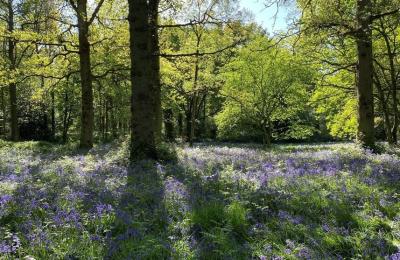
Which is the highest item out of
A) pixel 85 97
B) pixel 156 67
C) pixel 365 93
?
pixel 156 67

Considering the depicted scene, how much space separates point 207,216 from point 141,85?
6.81 meters

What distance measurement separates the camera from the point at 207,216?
5.09 meters

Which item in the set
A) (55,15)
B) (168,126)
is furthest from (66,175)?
(168,126)

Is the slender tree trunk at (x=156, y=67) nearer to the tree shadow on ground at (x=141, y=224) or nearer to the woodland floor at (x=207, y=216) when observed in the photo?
the woodland floor at (x=207, y=216)

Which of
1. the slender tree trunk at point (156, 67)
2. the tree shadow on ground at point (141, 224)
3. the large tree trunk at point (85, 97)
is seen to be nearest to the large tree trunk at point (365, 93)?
the slender tree trunk at point (156, 67)

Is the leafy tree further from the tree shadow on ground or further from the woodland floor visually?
the tree shadow on ground

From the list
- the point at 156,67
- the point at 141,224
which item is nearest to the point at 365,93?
the point at 156,67

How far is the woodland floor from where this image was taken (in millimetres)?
3984

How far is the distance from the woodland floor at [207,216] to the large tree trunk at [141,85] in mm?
3601

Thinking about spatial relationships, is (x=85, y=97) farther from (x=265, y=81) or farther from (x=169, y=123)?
(x=169, y=123)

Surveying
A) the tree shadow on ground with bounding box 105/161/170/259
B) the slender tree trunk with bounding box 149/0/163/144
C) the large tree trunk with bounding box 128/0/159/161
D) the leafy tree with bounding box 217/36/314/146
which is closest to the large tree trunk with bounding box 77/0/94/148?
the slender tree trunk with bounding box 149/0/163/144

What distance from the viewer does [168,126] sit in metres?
53.0

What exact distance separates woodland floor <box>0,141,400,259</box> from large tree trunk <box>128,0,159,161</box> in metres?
3.60

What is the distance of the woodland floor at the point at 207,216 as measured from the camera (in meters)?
3.98
